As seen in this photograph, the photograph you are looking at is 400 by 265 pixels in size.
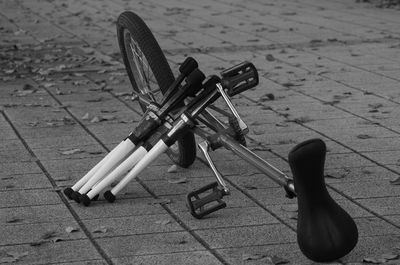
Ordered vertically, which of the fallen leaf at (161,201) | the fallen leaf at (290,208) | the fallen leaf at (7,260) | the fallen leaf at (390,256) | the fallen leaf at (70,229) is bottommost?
the fallen leaf at (161,201)

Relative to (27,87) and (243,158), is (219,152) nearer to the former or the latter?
(243,158)

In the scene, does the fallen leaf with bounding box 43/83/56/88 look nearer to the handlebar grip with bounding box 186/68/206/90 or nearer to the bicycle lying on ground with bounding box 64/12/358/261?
the bicycle lying on ground with bounding box 64/12/358/261

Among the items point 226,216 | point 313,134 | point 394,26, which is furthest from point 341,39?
point 226,216

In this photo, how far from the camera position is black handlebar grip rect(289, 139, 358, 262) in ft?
15.1

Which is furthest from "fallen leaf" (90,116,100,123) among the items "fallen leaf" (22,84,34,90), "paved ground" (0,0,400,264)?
"fallen leaf" (22,84,34,90)

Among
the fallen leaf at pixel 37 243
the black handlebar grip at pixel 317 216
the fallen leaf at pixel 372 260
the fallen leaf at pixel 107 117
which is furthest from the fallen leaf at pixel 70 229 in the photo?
the fallen leaf at pixel 107 117

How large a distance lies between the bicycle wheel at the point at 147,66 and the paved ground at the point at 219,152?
0.14m

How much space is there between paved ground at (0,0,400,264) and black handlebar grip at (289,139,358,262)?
0.13m

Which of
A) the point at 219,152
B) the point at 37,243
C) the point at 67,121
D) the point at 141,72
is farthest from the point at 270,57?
the point at 37,243

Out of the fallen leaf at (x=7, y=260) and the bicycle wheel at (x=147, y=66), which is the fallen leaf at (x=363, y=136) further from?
the fallen leaf at (x=7, y=260)

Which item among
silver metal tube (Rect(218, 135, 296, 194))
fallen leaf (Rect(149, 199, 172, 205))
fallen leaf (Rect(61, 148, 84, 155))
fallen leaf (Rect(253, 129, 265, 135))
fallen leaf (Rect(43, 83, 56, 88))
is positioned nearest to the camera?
silver metal tube (Rect(218, 135, 296, 194))

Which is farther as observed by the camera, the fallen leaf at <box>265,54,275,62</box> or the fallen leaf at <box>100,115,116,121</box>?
the fallen leaf at <box>265,54,275,62</box>

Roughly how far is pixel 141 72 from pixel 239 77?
1.28m

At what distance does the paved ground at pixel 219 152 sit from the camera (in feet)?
16.5
